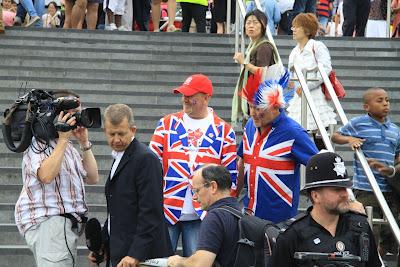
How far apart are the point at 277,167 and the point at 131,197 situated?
1.06 meters

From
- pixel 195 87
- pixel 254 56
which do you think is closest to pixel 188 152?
pixel 195 87

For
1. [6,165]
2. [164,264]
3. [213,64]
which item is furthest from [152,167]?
[213,64]

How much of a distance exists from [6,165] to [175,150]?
Answer: 3.76 meters

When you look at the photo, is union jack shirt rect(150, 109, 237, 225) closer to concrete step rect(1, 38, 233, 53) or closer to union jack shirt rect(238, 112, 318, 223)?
union jack shirt rect(238, 112, 318, 223)

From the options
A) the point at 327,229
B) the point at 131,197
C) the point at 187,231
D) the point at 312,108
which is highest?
the point at 312,108

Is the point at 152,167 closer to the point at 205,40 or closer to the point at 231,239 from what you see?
the point at 231,239

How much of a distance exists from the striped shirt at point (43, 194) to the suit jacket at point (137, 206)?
12.0 inches

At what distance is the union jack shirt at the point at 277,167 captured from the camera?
8.12 metres

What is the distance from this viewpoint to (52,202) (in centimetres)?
795

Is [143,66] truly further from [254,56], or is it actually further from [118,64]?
[254,56]

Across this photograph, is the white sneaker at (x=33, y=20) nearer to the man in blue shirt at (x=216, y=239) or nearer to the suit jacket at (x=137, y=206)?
the suit jacket at (x=137, y=206)

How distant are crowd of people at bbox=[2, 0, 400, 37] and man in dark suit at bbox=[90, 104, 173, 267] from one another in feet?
28.8

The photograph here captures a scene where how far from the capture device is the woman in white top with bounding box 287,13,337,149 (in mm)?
11359

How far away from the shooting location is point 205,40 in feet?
52.5
